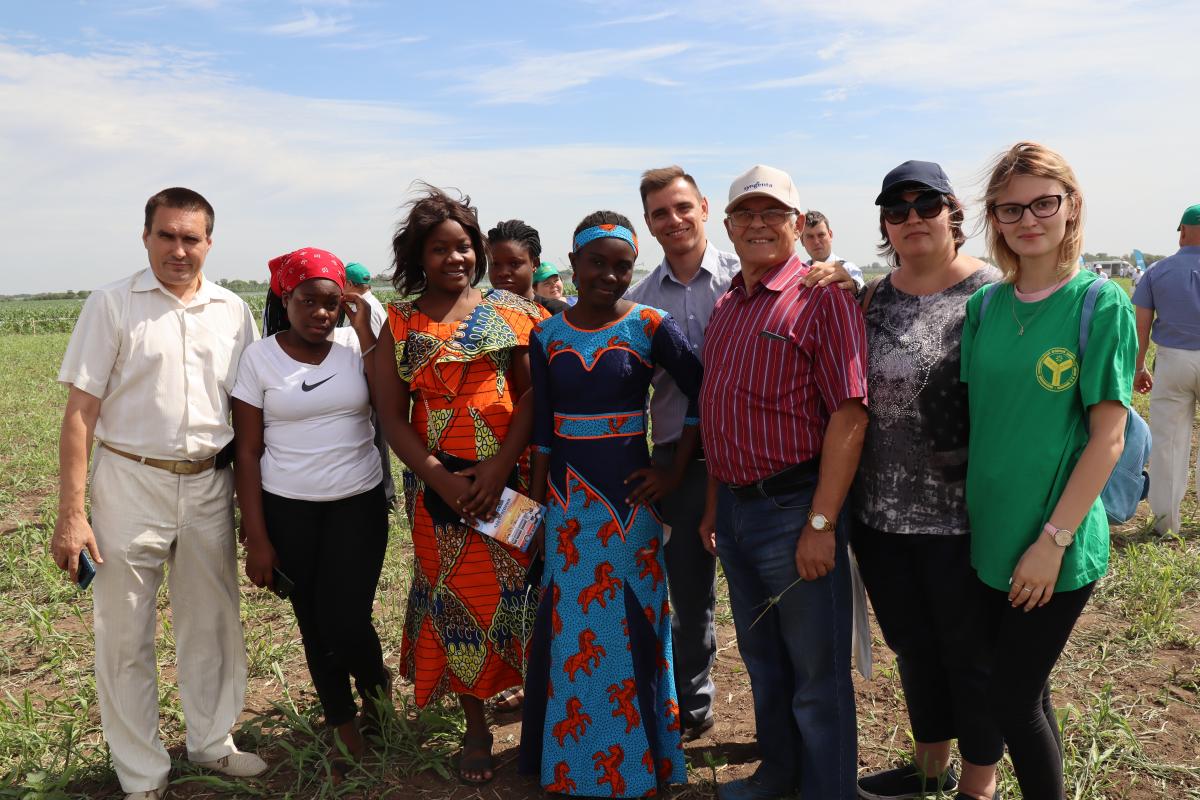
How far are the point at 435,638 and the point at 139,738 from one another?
1.13 meters

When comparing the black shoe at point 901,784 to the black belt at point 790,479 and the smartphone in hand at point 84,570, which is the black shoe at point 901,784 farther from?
the smartphone in hand at point 84,570

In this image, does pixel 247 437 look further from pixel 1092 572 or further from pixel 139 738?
pixel 1092 572

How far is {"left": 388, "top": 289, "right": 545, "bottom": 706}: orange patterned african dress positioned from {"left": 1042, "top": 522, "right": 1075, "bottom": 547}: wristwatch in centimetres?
176

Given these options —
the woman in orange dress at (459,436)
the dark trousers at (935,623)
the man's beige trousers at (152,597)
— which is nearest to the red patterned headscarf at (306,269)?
the woman in orange dress at (459,436)

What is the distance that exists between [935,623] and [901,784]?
0.80m

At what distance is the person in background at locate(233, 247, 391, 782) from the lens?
9.89 ft

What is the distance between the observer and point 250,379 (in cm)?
304

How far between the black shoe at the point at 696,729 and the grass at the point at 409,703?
0.08 metres

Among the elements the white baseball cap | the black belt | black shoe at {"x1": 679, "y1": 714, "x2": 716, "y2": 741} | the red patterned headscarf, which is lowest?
black shoe at {"x1": 679, "y1": 714, "x2": 716, "y2": 741}

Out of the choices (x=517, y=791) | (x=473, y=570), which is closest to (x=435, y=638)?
(x=473, y=570)

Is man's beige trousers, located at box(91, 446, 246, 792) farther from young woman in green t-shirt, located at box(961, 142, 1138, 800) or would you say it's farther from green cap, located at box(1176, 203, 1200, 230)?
green cap, located at box(1176, 203, 1200, 230)

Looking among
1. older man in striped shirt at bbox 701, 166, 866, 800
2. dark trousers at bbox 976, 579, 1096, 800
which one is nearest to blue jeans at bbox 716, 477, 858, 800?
older man in striped shirt at bbox 701, 166, 866, 800

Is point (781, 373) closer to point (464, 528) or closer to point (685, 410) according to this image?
point (685, 410)

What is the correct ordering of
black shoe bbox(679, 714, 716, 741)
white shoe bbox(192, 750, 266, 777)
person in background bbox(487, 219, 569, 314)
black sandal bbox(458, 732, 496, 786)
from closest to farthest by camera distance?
black sandal bbox(458, 732, 496, 786) < white shoe bbox(192, 750, 266, 777) < black shoe bbox(679, 714, 716, 741) < person in background bbox(487, 219, 569, 314)
